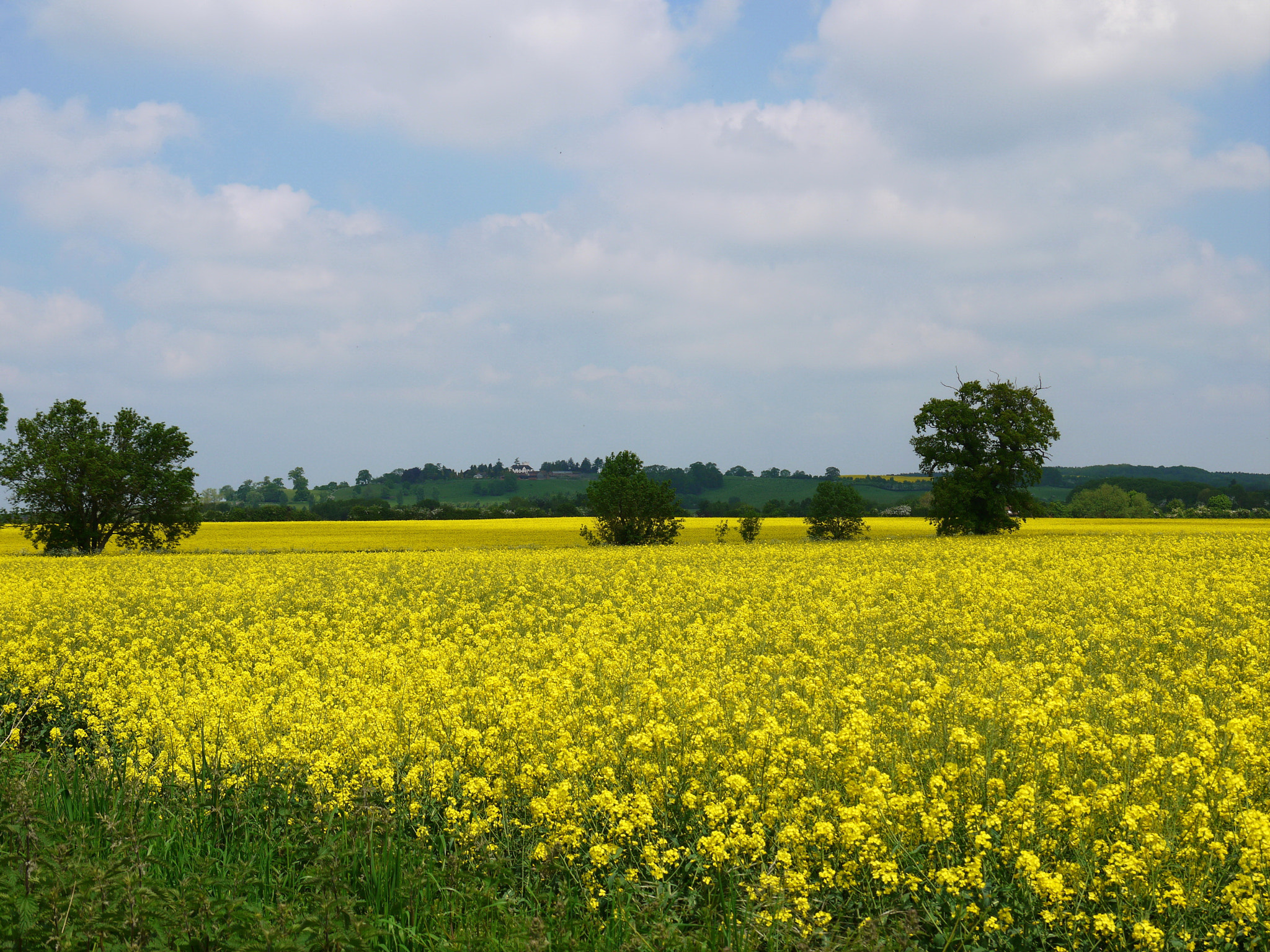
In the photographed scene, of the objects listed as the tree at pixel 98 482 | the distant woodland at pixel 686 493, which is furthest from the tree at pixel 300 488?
the tree at pixel 98 482

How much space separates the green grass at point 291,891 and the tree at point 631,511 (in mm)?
42517

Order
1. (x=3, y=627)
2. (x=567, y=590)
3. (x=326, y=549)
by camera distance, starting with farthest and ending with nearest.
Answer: (x=326, y=549), (x=567, y=590), (x=3, y=627)

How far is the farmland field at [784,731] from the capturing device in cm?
470

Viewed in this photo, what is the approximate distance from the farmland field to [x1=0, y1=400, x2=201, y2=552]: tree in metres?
29.2

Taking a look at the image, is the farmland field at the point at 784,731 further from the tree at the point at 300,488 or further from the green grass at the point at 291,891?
the tree at the point at 300,488

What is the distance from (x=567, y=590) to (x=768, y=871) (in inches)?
476

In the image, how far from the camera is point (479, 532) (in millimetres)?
54938

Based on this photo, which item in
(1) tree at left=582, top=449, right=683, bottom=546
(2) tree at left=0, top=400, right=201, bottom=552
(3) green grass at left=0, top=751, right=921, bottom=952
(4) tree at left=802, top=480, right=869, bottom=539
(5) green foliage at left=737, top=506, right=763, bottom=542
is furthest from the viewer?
(4) tree at left=802, top=480, right=869, bottom=539

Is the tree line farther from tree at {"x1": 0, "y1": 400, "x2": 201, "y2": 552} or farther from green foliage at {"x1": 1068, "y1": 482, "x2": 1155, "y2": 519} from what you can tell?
green foliage at {"x1": 1068, "y1": 482, "x2": 1155, "y2": 519}

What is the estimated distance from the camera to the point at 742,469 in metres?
130

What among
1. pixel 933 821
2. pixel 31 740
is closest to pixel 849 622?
pixel 933 821

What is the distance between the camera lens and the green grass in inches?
158

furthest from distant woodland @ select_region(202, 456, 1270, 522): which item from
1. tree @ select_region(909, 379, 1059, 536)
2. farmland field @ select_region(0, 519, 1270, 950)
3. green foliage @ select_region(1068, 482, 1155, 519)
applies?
farmland field @ select_region(0, 519, 1270, 950)

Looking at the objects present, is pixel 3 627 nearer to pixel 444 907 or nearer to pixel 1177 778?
pixel 444 907
